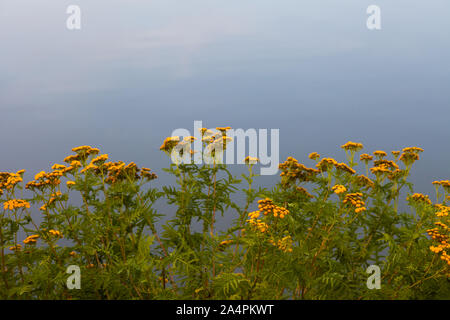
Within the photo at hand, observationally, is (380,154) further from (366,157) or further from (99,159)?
(99,159)

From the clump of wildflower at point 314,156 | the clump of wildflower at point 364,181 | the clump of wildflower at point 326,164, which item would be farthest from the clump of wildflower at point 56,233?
the clump of wildflower at point 364,181

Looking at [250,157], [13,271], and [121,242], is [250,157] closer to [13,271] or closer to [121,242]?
[121,242]

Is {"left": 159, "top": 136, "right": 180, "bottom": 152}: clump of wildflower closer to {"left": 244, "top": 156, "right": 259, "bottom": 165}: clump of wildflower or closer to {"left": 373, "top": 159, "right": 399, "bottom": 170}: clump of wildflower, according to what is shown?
{"left": 244, "top": 156, "right": 259, "bottom": 165}: clump of wildflower

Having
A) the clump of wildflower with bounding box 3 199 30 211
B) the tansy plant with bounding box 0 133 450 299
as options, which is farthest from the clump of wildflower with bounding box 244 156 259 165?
the clump of wildflower with bounding box 3 199 30 211

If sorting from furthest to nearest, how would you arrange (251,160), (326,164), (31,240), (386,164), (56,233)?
(386,164) < (251,160) < (326,164) < (31,240) < (56,233)

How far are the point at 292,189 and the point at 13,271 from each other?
15.9 ft

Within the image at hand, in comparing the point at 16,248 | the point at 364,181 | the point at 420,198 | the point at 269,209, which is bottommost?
the point at 16,248

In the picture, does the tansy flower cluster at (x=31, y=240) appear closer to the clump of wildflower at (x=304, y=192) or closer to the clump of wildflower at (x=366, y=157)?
the clump of wildflower at (x=304, y=192)

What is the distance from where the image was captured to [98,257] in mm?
5254

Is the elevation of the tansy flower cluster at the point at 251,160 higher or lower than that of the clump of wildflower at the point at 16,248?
higher

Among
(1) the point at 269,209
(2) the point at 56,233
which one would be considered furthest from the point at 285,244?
(2) the point at 56,233

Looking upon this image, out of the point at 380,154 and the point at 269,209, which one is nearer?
the point at 269,209

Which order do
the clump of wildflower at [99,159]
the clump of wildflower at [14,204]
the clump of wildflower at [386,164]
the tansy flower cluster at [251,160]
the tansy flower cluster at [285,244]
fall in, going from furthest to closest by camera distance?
the clump of wildflower at [386,164] < the tansy flower cluster at [251,160] < the clump of wildflower at [99,159] < the clump of wildflower at [14,204] < the tansy flower cluster at [285,244]
